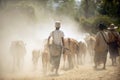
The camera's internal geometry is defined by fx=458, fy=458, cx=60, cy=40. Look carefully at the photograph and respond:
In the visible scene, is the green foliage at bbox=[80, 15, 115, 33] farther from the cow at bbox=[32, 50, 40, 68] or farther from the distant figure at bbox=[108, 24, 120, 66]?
the distant figure at bbox=[108, 24, 120, 66]

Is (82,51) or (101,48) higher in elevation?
(101,48)

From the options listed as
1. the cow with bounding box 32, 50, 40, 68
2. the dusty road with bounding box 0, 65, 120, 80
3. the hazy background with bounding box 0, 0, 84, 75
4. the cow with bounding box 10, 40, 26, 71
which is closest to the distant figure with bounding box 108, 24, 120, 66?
the dusty road with bounding box 0, 65, 120, 80

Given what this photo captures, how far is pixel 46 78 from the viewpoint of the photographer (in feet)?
52.4

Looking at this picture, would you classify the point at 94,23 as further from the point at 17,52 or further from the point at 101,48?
the point at 101,48

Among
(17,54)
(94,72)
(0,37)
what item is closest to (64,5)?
(0,37)

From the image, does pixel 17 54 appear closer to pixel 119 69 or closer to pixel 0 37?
pixel 119 69

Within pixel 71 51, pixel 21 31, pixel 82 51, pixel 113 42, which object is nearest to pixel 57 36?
pixel 113 42

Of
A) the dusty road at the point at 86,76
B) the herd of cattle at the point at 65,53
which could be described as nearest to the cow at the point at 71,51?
the herd of cattle at the point at 65,53

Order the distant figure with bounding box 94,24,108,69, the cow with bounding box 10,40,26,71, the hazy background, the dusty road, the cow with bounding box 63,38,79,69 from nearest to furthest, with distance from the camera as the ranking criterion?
the dusty road → the distant figure with bounding box 94,24,108,69 → the cow with bounding box 63,38,79,69 → the cow with bounding box 10,40,26,71 → the hazy background

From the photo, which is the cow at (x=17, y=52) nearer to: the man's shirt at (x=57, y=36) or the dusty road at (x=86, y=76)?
the dusty road at (x=86, y=76)

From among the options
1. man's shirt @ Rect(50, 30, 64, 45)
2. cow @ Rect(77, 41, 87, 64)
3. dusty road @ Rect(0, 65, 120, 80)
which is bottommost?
dusty road @ Rect(0, 65, 120, 80)

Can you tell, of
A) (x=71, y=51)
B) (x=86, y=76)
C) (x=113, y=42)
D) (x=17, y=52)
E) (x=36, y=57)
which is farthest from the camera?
(x=17, y=52)

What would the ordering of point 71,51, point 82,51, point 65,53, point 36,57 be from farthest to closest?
point 82,51 < point 71,51 < point 36,57 < point 65,53

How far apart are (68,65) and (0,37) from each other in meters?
9.88
